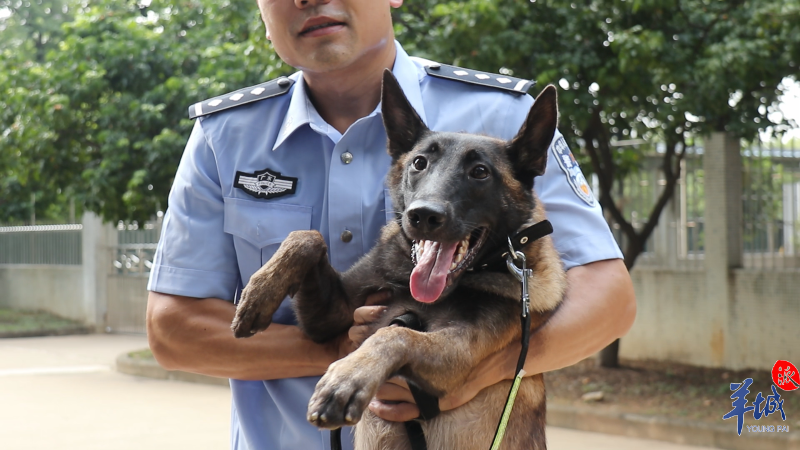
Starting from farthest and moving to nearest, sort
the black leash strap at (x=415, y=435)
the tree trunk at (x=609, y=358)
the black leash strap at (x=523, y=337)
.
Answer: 1. the tree trunk at (x=609, y=358)
2. the black leash strap at (x=415, y=435)
3. the black leash strap at (x=523, y=337)

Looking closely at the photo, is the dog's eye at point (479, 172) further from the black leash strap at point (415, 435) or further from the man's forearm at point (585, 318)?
the black leash strap at point (415, 435)

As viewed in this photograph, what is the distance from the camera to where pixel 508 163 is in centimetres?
227

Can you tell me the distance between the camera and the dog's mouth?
204 cm

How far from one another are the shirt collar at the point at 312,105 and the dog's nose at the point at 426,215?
450 millimetres

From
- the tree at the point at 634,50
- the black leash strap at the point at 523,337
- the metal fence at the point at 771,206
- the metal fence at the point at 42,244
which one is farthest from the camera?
the metal fence at the point at 42,244

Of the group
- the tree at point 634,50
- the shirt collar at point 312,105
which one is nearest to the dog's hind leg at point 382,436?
the shirt collar at point 312,105

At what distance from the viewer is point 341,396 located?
1744mm

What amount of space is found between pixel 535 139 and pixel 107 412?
26.4 ft

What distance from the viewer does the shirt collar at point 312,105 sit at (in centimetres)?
236

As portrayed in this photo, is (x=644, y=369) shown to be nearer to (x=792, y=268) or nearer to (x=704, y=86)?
(x=792, y=268)

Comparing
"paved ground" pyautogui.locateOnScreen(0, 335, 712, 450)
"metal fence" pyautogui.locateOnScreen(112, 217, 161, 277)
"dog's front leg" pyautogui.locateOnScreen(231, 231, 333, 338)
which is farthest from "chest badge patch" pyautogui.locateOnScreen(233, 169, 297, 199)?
"metal fence" pyautogui.locateOnScreen(112, 217, 161, 277)

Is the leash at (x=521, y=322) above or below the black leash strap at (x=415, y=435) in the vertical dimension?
above

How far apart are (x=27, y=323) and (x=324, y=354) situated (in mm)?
16936

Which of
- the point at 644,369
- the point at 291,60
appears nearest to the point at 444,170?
the point at 291,60
